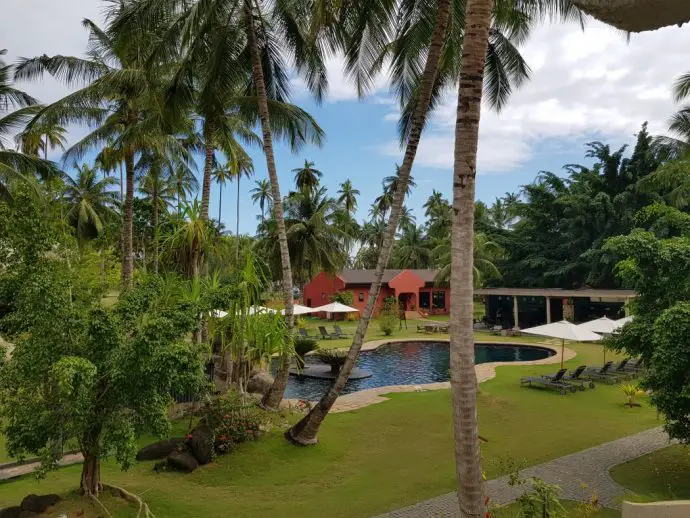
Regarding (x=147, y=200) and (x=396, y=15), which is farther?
(x=147, y=200)

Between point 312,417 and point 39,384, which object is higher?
point 39,384

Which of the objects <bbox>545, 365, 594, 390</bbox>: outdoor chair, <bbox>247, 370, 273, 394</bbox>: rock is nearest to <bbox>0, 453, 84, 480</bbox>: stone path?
<bbox>247, 370, 273, 394</bbox>: rock

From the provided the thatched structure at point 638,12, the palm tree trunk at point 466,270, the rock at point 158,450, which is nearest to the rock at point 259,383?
the rock at point 158,450

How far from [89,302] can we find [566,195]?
36.4 metres

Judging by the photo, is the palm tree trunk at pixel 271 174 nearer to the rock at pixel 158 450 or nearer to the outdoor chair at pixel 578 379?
the rock at pixel 158 450

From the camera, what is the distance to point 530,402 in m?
15.2

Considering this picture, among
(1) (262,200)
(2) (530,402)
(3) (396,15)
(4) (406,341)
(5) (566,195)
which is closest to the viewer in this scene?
(3) (396,15)

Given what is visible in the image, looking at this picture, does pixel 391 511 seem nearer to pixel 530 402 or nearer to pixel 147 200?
pixel 530 402

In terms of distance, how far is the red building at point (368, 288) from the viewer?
44.1 meters

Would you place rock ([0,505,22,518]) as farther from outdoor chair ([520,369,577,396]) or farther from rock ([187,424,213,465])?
outdoor chair ([520,369,577,396])

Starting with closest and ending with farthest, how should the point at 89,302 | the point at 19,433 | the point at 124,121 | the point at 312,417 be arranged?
the point at 19,433, the point at 89,302, the point at 312,417, the point at 124,121

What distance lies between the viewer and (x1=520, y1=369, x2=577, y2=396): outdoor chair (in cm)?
1650

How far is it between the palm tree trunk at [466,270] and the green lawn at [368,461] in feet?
9.69

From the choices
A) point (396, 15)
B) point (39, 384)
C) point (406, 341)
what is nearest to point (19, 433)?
point (39, 384)
